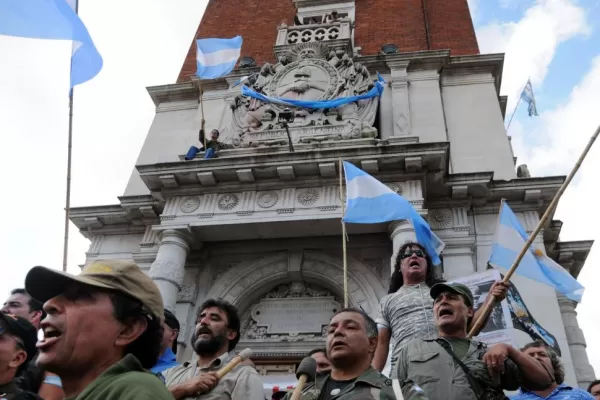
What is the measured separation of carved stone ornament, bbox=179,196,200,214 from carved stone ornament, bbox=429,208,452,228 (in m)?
4.41

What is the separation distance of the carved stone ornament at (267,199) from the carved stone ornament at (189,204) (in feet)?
3.95

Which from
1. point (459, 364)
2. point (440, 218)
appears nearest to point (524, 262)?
point (440, 218)

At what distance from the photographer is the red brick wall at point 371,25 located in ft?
45.9

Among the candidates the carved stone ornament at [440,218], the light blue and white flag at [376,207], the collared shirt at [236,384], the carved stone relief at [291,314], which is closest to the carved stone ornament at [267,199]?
the carved stone relief at [291,314]

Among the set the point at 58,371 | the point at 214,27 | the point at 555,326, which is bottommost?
the point at 58,371

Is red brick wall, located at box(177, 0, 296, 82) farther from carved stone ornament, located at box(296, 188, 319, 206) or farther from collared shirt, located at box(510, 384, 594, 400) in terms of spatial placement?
collared shirt, located at box(510, 384, 594, 400)

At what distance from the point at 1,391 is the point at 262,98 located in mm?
8544

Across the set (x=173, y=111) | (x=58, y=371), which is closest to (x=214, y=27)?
(x=173, y=111)

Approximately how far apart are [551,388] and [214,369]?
2.74 metres

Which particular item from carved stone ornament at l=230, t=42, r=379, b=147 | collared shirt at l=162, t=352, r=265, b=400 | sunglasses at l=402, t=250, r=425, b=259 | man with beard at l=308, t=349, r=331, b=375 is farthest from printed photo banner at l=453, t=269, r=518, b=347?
carved stone ornament at l=230, t=42, r=379, b=147

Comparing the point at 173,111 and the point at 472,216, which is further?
the point at 173,111

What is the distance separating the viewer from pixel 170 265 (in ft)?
29.6

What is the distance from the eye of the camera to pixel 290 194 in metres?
9.45

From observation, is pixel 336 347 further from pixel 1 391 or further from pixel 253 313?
pixel 253 313
